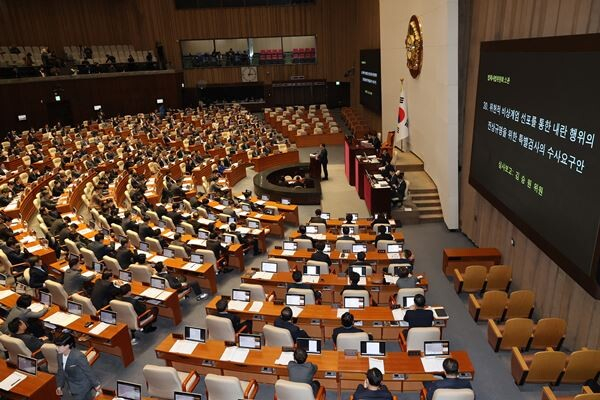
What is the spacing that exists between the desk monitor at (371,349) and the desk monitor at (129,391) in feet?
11.3

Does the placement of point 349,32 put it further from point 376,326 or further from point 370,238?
point 376,326

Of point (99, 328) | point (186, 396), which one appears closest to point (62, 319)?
point (99, 328)

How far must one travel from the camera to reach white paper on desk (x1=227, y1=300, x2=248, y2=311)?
349 inches

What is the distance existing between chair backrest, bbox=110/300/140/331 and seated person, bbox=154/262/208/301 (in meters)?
1.38

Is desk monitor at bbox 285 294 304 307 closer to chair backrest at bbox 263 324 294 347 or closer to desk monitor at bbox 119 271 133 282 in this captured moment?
chair backrest at bbox 263 324 294 347

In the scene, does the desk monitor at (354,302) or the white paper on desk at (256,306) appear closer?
the desk monitor at (354,302)

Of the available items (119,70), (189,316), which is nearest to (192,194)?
(189,316)

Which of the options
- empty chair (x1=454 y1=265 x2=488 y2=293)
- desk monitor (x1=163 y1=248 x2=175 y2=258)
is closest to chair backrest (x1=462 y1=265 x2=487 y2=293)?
empty chair (x1=454 y1=265 x2=488 y2=293)

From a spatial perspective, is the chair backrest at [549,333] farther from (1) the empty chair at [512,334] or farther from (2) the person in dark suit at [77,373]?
(2) the person in dark suit at [77,373]

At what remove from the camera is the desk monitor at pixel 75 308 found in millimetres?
8695

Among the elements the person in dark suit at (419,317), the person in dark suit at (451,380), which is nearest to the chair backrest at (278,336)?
the person in dark suit at (419,317)

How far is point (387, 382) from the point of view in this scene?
703cm

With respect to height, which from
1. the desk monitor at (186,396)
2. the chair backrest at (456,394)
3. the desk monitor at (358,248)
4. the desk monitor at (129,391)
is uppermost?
the chair backrest at (456,394)

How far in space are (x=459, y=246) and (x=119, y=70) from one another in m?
28.6
